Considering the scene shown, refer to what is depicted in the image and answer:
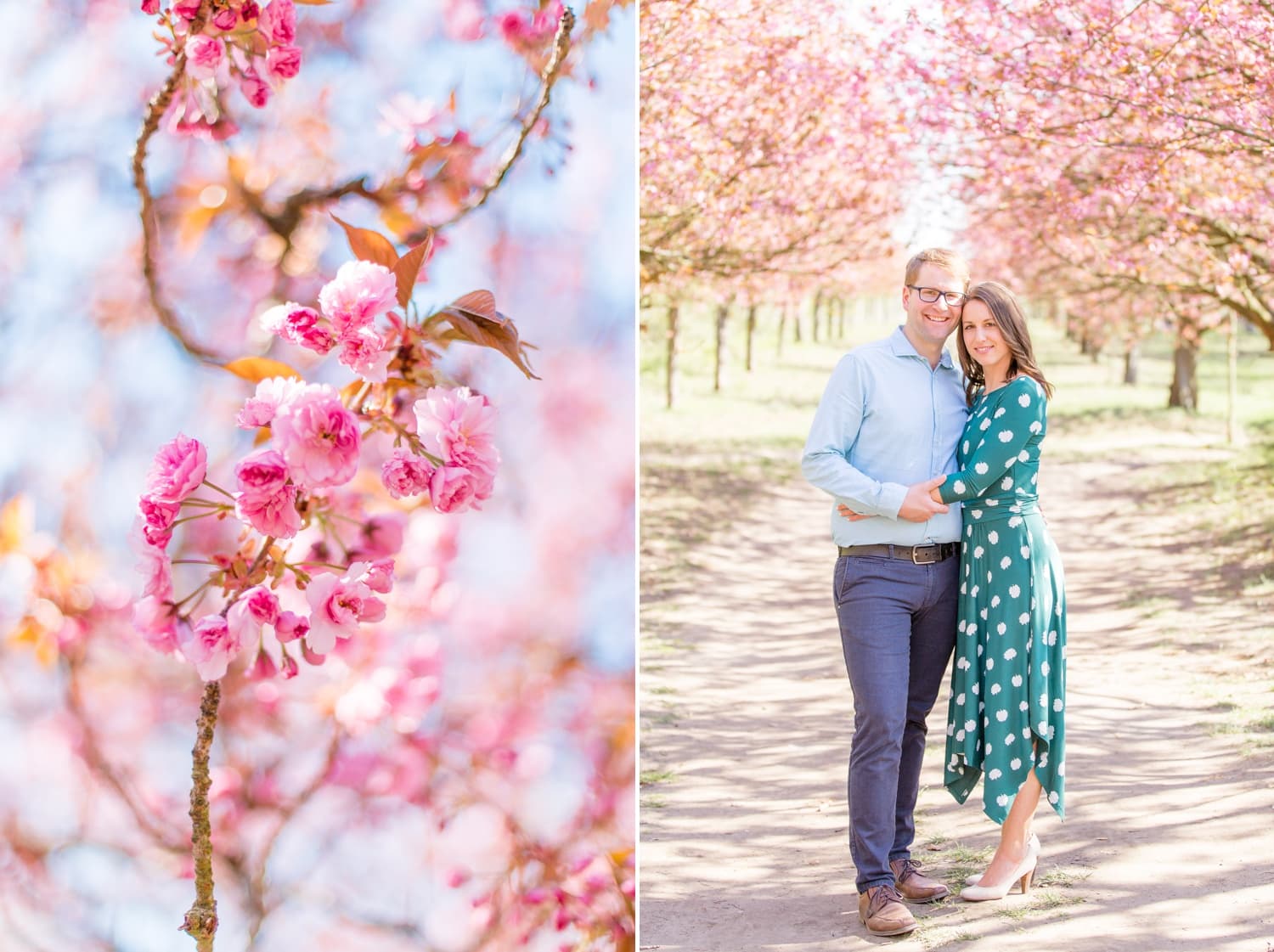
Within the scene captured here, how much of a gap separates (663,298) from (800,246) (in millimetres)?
3156

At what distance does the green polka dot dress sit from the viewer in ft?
8.51

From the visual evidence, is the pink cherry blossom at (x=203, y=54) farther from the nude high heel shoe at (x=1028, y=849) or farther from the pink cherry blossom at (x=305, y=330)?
the nude high heel shoe at (x=1028, y=849)

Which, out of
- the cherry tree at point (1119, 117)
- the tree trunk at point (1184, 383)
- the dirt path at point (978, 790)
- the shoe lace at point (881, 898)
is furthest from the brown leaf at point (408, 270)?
the tree trunk at point (1184, 383)

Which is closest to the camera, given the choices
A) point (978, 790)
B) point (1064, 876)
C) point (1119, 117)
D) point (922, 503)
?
point (922, 503)

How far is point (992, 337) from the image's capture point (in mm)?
2648

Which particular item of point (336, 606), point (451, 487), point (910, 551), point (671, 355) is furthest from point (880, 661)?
point (671, 355)

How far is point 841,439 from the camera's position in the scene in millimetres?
2629

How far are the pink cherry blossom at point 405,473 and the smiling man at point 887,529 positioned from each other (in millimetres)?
877

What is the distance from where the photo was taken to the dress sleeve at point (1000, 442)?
8.33 ft

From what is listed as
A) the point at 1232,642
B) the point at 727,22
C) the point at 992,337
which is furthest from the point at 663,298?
the point at 992,337

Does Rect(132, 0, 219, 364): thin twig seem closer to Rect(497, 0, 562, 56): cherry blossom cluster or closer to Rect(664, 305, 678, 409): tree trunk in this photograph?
Rect(497, 0, 562, 56): cherry blossom cluster

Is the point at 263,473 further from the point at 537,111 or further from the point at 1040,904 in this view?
the point at 1040,904

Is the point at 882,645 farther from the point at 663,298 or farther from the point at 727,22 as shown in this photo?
the point at 663,298

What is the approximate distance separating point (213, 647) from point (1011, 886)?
184cm
